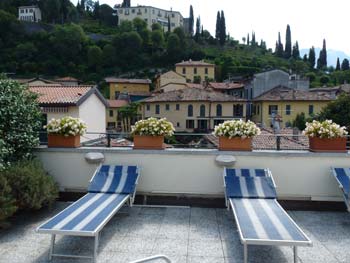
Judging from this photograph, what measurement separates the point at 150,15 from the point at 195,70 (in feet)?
161

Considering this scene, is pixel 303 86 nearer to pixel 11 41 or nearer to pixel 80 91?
pixel 80 91

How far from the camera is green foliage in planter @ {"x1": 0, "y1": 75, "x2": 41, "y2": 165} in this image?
16.7 ft

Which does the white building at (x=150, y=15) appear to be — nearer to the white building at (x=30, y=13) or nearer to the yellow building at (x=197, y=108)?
the white building at (x=30, y=13)

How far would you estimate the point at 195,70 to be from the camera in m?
65.6

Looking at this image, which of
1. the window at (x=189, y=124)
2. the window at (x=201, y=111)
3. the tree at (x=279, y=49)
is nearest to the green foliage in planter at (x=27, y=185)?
the window at (x=201, y=111)

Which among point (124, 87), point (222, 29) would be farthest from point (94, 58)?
point (222, 29)

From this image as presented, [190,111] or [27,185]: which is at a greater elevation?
[190,111]

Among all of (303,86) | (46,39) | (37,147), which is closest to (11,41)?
(46,39)

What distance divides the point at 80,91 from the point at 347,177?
1958cm

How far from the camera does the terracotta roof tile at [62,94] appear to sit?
20.3 metres

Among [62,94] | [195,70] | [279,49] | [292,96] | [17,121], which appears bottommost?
[17,121]

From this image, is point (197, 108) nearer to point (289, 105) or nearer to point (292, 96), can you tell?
point (289, 105)

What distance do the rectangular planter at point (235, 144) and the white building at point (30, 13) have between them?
9713cm

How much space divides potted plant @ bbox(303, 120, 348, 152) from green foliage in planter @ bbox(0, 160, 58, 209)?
165 inches
